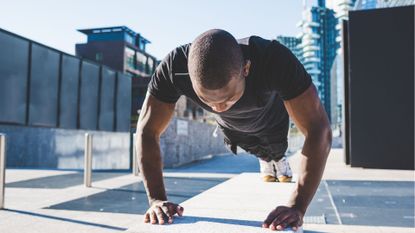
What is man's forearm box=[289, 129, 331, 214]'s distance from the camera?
2.44 meters

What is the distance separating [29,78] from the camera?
15.3 metres

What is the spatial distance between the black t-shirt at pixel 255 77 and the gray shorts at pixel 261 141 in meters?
0.97

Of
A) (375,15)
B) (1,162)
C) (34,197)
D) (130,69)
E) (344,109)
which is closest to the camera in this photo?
(1,162)

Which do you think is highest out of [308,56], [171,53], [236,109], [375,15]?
[308,56]

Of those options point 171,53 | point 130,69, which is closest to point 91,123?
point 171,53

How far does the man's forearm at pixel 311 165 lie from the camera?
2.44m

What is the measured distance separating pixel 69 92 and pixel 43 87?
1603 millimetres

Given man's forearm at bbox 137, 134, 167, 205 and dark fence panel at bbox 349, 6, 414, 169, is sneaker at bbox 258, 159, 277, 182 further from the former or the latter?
dark fence panel at bbox 349, 6, 414, 169

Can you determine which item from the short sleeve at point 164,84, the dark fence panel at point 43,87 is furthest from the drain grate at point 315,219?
the dark fence panel at point 43,87

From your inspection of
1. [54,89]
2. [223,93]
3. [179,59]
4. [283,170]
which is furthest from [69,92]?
[223,93]

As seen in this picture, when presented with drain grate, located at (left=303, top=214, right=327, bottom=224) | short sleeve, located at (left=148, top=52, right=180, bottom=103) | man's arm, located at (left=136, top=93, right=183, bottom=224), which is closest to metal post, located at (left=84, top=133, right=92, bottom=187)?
drain grate, located at (left=303, top=214, right=327, bottom=224)

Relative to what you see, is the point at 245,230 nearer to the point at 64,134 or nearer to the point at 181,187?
the point at 181,187

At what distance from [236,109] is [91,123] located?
56.8 ft

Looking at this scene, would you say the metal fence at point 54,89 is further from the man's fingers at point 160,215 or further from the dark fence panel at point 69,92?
the man's fingers at point 160,215
